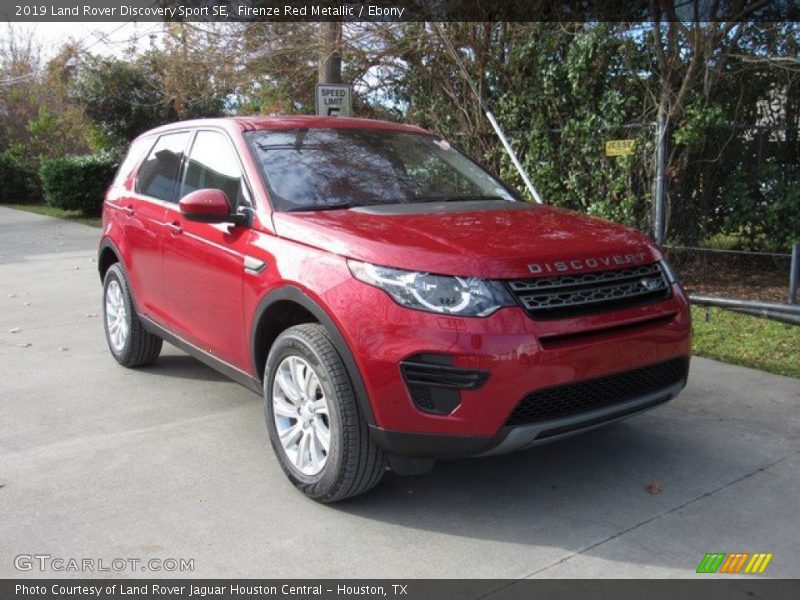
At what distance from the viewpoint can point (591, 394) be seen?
3320mm

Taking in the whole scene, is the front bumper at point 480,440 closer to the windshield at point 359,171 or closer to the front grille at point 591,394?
the front grille at point 591,394

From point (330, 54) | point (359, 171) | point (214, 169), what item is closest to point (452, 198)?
point (359, 171)

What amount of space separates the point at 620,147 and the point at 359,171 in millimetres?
4705

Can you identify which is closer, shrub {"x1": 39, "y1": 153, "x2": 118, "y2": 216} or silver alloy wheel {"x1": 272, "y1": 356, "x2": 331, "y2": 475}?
silver alloy wheel {"x1": 272, "y1": 356, "x2": 331, "y2": 475}

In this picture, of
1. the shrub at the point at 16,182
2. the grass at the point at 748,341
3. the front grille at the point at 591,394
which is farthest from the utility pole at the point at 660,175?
the shrub at the point at 16,182

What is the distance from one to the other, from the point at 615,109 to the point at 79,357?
586cm

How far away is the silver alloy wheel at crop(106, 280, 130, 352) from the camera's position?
5781 millimetres

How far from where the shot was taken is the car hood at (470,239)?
10.5 ft

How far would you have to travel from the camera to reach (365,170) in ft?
14.4

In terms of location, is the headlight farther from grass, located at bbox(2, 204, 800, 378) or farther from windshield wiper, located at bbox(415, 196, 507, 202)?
grass, located at bbox(2, 204, 800, 378)

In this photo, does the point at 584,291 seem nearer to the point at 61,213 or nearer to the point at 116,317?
the point at 116,317

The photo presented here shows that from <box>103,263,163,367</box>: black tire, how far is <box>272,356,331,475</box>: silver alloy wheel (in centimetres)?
225

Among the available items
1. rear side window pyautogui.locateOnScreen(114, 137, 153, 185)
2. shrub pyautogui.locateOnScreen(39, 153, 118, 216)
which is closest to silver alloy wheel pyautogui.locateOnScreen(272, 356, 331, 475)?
rear side window pyautogui.locateOnScreen(114, 137, 153, 185)

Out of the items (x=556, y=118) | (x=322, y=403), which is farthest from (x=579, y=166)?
(x=322, y=403)
